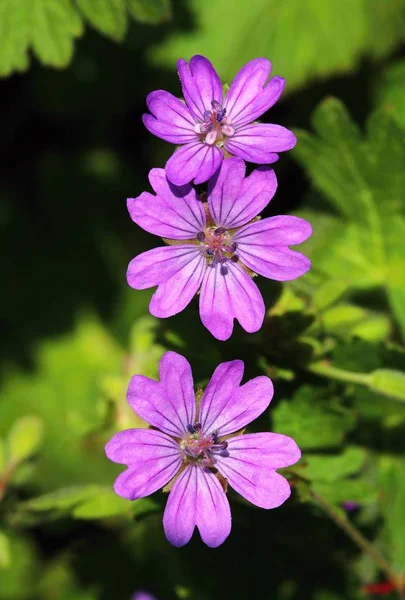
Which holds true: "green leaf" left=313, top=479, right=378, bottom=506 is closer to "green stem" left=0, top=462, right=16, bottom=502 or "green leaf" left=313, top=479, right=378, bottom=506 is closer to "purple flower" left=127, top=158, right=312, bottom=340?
"purple flower" left=127, top=158, right=312, bottom=340

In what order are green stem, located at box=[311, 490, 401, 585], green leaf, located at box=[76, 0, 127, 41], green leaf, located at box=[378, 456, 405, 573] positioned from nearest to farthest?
green stem, located at box=[311, 490, 401, 585] < green leaf, located at box=[76, 0, 127, 41] < green leaf, located at box=[378, 456, 405, 573]

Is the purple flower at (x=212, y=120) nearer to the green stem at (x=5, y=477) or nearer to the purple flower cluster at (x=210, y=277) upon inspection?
the purple flower cluster at (x=210, y=277)

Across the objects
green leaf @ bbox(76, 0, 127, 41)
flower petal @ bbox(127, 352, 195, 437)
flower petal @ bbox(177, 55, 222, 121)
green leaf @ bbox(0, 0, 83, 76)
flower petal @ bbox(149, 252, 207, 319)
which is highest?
green leaf @ bbox(76, 0, 127, 41)

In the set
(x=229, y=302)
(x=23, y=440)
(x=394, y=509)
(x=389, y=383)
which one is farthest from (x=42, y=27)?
(x=394, y=509)

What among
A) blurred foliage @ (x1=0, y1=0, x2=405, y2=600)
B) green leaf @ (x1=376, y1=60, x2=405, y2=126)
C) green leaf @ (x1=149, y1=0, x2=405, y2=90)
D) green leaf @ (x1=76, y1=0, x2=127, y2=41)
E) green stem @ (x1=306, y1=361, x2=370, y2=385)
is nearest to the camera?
green stem @ (x1=306, y1=361, x2=370, y2=385)

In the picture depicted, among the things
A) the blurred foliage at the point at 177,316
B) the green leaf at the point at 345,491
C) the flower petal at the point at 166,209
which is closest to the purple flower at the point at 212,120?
the flower petal at the point at 166,209

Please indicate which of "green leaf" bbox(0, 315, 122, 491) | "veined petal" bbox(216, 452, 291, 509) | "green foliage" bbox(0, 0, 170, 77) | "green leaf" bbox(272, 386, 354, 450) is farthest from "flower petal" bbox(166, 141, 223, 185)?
"green leaf" bbox(0, 315, 122, 491)

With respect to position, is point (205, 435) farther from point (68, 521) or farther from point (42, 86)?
point (42, 86)
